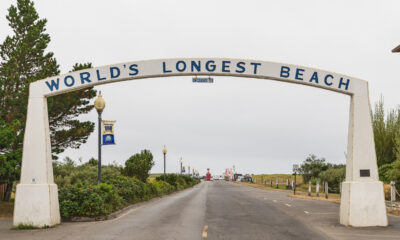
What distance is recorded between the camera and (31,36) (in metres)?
28.9

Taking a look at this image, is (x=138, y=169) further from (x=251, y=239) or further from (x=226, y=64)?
(x=251, y=239)

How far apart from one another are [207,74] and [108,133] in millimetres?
6517

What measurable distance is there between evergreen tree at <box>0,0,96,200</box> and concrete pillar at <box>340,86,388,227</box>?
1806 centimetres

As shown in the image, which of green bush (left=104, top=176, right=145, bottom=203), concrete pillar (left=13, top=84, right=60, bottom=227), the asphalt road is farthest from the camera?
green bush (left=104, top=176, right=145, bottom=203)

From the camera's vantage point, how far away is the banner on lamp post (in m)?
19.7

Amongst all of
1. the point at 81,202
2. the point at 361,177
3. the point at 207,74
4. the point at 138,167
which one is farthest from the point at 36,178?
the point at 138,167

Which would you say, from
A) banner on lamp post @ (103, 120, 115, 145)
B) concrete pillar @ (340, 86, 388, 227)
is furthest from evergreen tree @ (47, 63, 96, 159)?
concrete pillar @ (340, 86, 388, 227)

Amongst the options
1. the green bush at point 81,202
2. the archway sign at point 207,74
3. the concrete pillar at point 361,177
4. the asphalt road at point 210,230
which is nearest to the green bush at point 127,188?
the green bush at point 81,202

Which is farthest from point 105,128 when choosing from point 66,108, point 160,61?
point 66,108

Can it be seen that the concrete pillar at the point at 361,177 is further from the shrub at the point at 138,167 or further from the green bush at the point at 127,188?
the shrub at the point at 138,167

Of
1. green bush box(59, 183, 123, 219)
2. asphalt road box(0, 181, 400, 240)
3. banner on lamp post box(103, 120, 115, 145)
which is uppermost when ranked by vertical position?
banner on lamp post box(103, 120, 115, 145)

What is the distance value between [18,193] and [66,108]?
14523 mm

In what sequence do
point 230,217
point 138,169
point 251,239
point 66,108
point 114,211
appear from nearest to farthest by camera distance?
point 251,239
point 230,217
point 114,211
point 66,108
point 138,169

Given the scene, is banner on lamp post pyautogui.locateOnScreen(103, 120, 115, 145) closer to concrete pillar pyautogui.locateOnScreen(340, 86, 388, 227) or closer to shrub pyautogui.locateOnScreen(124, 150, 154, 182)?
concrete pillar pyautogui.locateOnScreen(340, 86, 388, 227)
